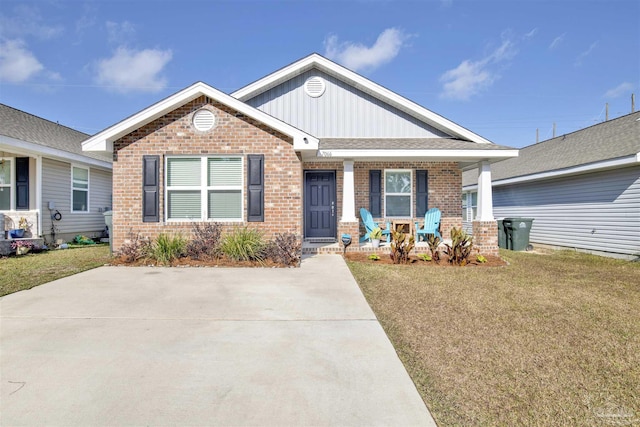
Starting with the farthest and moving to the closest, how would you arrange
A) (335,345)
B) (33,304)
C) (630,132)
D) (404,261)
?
1. (630,132)
2. (404,261)
3. (33,304)
4. (335,345)

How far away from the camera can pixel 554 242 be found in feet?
39.4

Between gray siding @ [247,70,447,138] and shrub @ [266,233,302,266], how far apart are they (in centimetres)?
446

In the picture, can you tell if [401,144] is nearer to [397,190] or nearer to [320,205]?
[397,190]

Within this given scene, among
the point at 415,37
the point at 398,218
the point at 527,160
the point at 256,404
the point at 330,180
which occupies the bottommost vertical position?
the point at 256,404

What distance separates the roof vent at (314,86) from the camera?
36.0ft

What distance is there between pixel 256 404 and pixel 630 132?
13.7m

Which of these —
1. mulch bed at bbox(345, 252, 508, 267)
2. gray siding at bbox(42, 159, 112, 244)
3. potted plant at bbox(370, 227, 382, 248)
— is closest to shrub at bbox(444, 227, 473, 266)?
mulch bed at bbox(345, 252, 508, 267)

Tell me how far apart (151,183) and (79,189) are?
21.1ft

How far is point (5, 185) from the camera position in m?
10.5

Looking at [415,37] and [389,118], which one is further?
[415,37]

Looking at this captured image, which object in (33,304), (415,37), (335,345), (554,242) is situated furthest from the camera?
(415,37)

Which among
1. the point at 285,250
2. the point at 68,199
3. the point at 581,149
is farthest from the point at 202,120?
the point at 581,149

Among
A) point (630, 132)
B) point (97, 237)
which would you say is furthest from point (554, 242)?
point (97, 237)

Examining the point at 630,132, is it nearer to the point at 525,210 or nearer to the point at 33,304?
the point at 525,210
